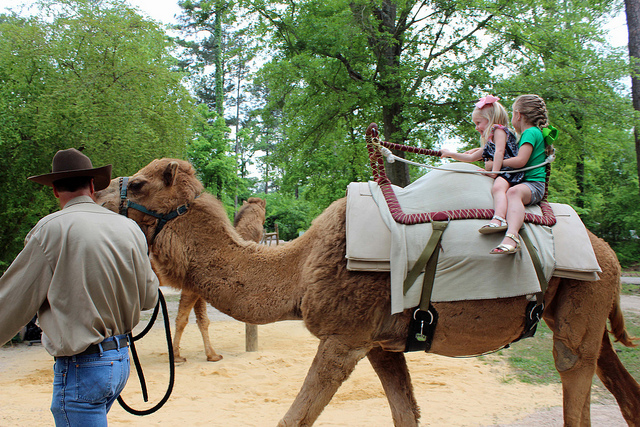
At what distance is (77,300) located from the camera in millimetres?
2402

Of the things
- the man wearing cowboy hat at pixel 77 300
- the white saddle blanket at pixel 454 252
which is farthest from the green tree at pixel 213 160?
the man wearing cowboy hat at pixel 77 300

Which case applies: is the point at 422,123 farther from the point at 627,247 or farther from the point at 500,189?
the point at 627,247

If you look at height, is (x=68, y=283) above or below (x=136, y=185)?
below

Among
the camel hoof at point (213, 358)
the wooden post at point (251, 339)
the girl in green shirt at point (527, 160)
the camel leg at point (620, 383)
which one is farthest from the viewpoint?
the wooden post at point (251, 339)

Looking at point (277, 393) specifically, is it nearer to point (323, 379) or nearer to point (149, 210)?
point (323, 379)

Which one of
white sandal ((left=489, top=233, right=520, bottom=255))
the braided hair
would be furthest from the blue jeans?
the braided hair

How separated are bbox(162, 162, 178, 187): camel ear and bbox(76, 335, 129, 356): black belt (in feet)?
4.12

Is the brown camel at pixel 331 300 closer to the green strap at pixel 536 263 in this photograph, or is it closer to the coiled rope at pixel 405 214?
the green strap at pixel 536 263

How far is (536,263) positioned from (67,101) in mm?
8677

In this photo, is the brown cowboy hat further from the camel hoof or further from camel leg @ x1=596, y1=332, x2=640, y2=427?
the camel hoof

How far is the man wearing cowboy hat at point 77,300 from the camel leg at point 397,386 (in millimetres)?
1971

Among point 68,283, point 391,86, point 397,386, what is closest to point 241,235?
point 397,386

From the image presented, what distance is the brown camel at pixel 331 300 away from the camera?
3.08m

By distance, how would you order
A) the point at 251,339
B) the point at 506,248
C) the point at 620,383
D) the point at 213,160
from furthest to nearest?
the point at 213,160 < the point at 251,339 < the point at 620,383 < the point at 506,248
